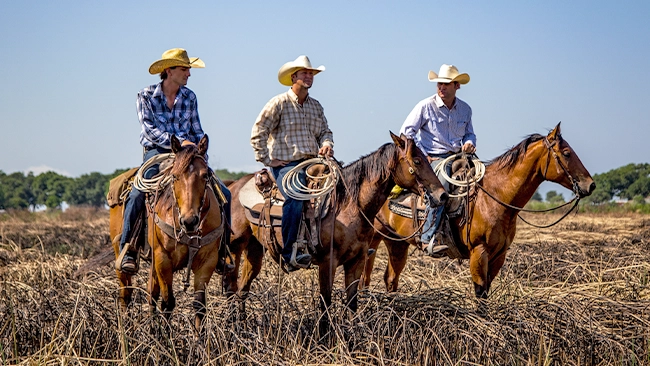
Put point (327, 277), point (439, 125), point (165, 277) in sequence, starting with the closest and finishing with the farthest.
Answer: point (165, 277) < point (327, 277) < point (439, 125)

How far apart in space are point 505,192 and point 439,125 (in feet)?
4.20

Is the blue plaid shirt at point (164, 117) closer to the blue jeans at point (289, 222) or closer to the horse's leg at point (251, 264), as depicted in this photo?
the blue jeans at point (289, 222)

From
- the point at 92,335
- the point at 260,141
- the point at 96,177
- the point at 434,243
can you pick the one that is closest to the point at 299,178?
the point at 260,141

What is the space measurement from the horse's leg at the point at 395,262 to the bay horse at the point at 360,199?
2111 mm

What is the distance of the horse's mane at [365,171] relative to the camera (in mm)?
8078

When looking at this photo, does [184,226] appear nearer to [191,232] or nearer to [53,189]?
[191,232]

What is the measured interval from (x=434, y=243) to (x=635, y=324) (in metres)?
2.81

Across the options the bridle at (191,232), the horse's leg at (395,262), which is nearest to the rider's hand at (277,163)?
the bridle at (191,232)

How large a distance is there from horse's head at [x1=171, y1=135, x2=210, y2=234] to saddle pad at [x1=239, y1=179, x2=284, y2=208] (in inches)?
61.5

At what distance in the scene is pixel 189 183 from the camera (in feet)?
23.1

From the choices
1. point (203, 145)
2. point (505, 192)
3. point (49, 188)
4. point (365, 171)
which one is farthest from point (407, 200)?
point (49, 188)

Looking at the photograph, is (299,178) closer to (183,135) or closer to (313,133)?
(313,133)

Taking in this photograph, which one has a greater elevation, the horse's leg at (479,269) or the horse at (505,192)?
the horse at (505,192)

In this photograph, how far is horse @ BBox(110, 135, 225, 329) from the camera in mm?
7090
